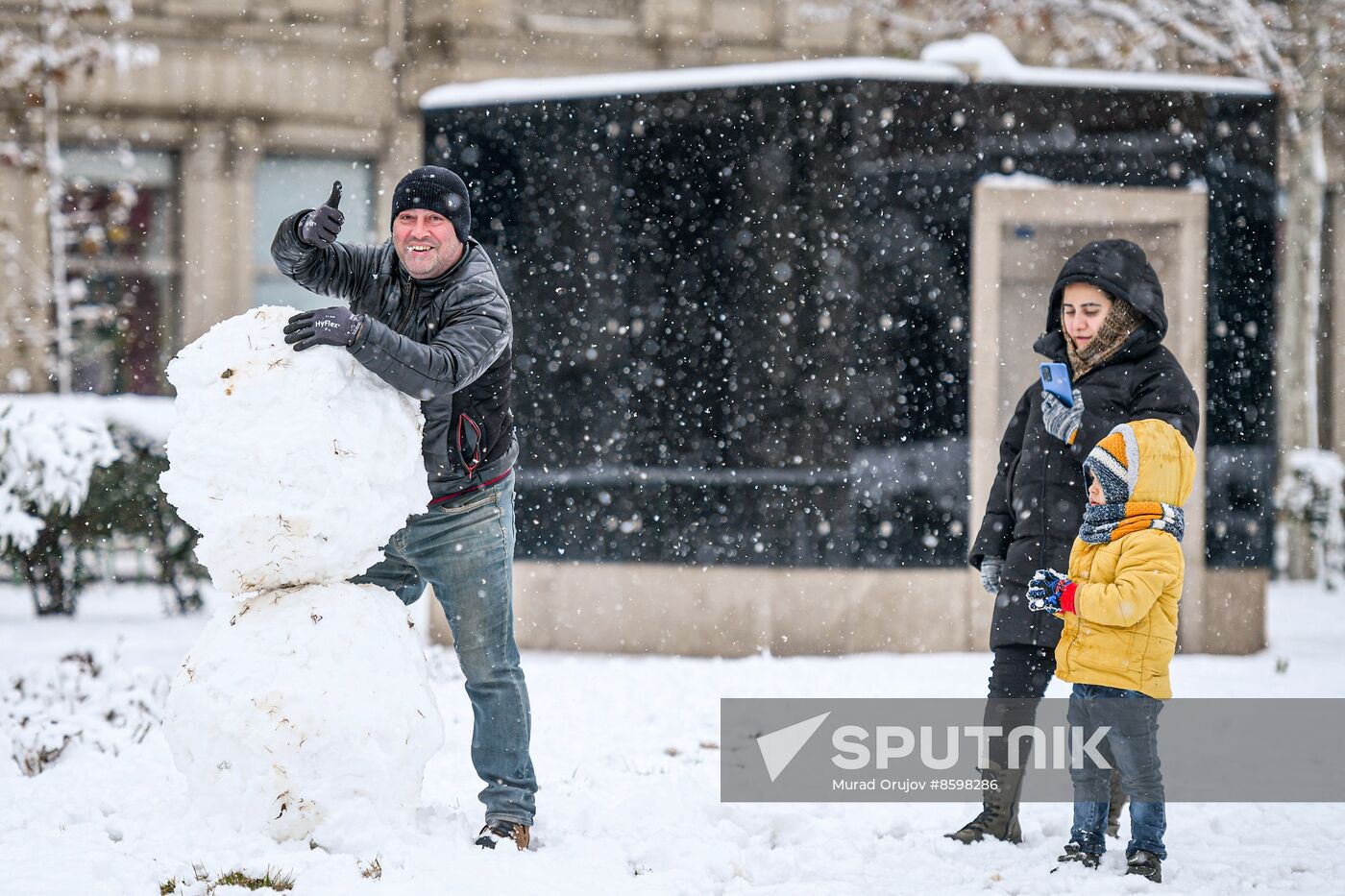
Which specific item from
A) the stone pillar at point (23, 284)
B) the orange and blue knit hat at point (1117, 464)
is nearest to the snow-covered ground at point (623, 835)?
the orange and blue knit hat at point (1117, 464)

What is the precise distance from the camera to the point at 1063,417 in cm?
421

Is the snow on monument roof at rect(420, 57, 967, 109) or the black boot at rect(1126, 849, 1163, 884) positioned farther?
the snow on monument roof at rect(420, 57, 967, 109)

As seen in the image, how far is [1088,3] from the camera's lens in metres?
11.6

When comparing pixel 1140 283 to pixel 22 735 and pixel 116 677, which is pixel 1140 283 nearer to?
pixel 22 735

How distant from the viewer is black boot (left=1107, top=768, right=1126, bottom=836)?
4539 millimetres

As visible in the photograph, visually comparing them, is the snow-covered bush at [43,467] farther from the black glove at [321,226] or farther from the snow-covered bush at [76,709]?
the black glove at [321,226]

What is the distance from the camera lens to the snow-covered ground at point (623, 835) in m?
3.72

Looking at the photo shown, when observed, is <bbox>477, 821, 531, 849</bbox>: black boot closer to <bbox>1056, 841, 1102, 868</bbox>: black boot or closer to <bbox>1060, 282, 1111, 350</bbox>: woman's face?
<bbox>1056, 841, 1102, 868</bbox>: black boot

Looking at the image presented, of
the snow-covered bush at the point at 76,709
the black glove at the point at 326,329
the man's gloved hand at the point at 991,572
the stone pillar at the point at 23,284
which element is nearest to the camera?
the black glove at the point at 326,329

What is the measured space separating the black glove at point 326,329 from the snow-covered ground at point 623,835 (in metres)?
1.36

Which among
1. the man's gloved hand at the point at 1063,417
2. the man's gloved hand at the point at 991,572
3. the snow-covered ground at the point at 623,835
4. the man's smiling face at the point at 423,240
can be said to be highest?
the man's smiling face at the point at 423,240

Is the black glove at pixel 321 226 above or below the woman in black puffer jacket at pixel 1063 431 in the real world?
above

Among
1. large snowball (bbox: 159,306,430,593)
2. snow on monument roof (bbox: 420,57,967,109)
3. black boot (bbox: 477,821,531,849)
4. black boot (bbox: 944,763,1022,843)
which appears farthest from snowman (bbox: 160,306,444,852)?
snow on monument roof (bbox: 420,57,967,109)

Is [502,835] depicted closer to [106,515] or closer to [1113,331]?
[1113,331]
